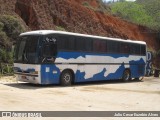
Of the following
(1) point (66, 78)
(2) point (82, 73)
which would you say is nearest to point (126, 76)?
(2) point (82, 73)

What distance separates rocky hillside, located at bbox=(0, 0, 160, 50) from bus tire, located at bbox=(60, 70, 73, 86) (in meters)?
13.7

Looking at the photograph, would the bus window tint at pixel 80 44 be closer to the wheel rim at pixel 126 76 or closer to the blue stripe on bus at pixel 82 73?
the blue stripe on bus at pixel 82 73

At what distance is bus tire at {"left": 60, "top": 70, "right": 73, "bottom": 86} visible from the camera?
2027 cm

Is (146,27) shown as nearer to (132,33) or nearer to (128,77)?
(132,33)

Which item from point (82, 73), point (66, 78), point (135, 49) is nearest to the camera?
point (66, 78)

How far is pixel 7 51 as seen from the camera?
93.9 ft

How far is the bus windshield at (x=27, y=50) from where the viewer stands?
1889cm

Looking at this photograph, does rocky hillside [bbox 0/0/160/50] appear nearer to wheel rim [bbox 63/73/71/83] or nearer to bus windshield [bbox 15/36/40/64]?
bus windshield [bbox 15/36/40/64]

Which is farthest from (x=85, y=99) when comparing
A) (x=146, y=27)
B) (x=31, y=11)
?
(x=146, y=27)

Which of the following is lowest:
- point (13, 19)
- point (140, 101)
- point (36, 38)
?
point (140, 101)

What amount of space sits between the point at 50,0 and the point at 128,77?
17210 millimetres

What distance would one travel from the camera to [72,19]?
144 ft

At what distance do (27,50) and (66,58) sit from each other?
87.3 inches

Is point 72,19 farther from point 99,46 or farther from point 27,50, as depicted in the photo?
point 27,50
